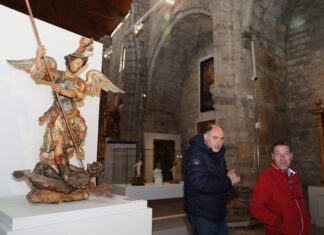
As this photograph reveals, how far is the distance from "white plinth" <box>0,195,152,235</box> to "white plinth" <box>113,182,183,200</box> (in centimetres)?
328

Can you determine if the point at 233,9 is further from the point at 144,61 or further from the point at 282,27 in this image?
the point at 144,61

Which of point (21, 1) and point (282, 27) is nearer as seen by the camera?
point (282, 27)

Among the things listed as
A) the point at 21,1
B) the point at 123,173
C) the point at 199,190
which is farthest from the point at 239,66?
the point at 21,1

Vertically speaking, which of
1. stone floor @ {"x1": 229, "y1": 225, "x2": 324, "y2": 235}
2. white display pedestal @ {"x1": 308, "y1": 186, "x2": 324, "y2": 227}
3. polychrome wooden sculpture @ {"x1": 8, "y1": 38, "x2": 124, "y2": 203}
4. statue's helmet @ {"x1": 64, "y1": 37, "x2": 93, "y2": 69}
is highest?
statue's helmet @ {"x1": 64, "y1": 37, "x2": 93, "y2": 69}

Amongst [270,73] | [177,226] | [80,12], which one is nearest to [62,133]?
[177,226]

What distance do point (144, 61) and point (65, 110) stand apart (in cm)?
931

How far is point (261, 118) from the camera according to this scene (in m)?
6.19

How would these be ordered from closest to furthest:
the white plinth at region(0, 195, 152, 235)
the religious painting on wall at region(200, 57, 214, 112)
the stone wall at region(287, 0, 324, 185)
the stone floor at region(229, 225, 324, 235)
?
the white plinth at region(0, 195, 152, 235) → the stone floor at region(229, 225, 324, 235) → the stone wall at region(287, 0, 324, 185) → the religious painting on wall at region(200, 57, 214, 112)

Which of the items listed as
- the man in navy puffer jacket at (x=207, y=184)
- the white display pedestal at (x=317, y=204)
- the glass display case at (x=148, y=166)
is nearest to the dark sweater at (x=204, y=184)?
the man in navy puffer jacket at (x=207, y=184)

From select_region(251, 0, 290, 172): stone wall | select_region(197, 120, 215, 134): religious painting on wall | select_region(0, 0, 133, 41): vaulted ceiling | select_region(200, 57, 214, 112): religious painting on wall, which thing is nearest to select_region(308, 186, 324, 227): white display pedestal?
select_region(251, 0, 290, 172): stone wall

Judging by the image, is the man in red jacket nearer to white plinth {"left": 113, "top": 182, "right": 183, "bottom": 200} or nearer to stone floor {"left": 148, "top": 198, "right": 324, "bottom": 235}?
stone floor {"left": 148, "top": 198, "right": 324, "bottom": 235}

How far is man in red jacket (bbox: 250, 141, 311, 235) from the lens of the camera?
1937 millimetres

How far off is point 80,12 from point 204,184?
1338cm

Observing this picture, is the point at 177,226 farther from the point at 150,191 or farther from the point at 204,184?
the point at 204,184
